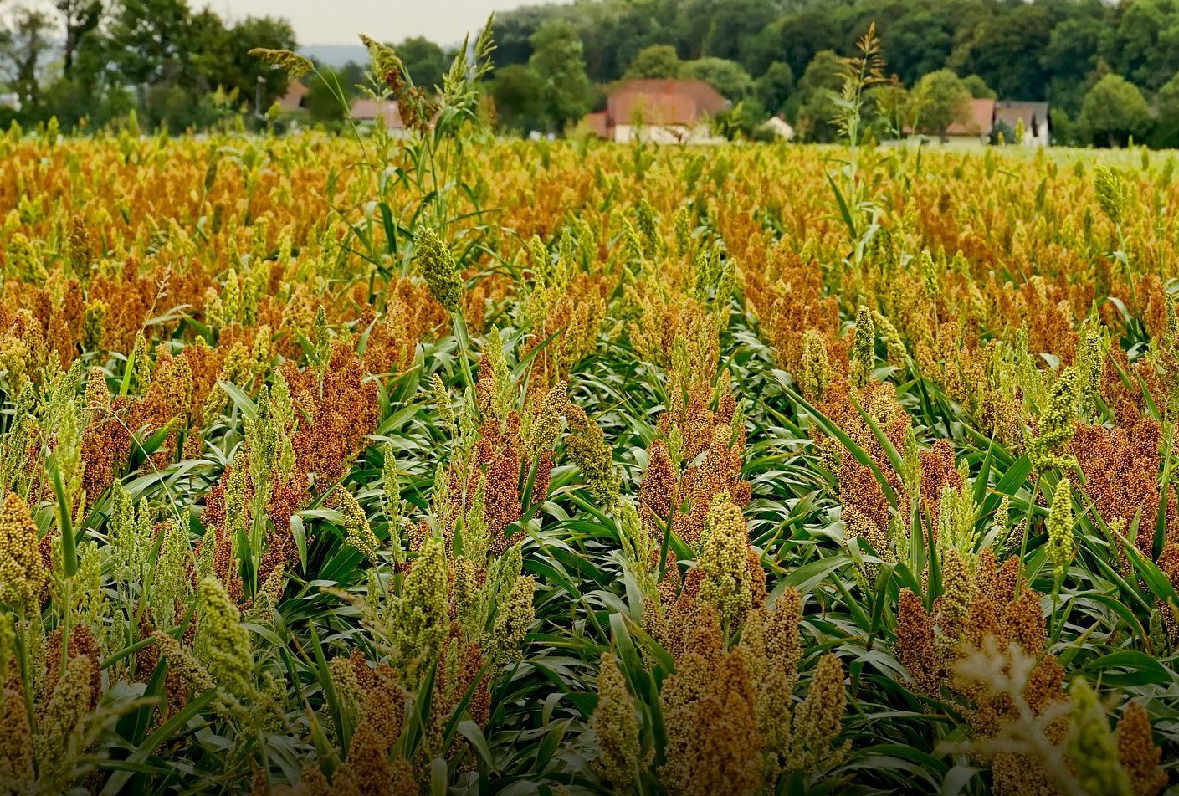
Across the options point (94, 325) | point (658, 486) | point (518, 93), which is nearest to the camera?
point (658, 486)

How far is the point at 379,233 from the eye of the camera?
6293mm

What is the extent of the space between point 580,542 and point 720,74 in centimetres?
8477

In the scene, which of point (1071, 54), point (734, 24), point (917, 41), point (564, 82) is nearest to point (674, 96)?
point (564, 82)

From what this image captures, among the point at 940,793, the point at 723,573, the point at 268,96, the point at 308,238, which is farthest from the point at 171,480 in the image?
the point at 268,96

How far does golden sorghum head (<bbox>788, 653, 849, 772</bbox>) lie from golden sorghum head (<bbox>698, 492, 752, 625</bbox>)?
0.69ft

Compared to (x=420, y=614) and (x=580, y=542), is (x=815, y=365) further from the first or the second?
(x=420, y=614)

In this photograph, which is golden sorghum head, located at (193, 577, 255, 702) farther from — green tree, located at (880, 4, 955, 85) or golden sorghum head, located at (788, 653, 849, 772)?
green tree, located at (880, 4, 955, 85)

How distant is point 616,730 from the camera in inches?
49.9

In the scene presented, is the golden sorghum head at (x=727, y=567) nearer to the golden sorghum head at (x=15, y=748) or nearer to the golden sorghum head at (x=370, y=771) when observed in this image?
the golden sorghum head at (x=370, y=771)

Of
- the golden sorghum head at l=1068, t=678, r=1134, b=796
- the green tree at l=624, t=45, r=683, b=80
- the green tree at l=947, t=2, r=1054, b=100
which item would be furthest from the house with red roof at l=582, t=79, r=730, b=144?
the green tree at l=947, t=2, r=1054, b=100

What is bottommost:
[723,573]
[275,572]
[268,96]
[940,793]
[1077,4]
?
[940,793]

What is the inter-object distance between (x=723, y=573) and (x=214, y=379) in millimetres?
1996

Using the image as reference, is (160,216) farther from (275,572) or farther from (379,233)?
(275,572)

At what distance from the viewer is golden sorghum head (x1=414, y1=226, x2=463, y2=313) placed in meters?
2.58
